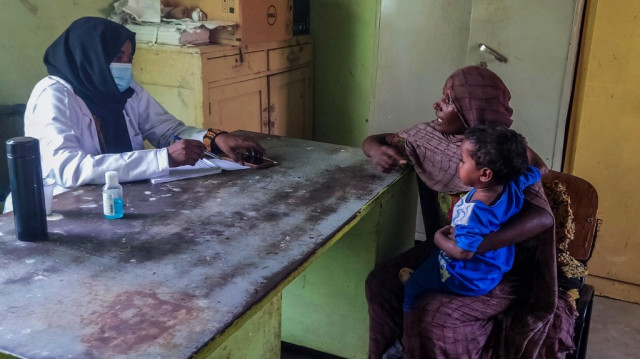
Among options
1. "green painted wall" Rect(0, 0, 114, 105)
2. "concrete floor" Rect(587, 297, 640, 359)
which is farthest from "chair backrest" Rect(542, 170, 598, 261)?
"green painted wall" Rect(0, 0, 114, 105)

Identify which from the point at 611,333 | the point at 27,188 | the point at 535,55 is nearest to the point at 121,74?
the point at 27,188

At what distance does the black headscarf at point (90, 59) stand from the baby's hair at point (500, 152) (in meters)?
1.27

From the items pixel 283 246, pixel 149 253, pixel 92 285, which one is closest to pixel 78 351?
pixel 92 285

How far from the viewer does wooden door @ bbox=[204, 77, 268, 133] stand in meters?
3.25

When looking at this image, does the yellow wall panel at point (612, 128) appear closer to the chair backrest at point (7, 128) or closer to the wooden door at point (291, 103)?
the wooden door at point (291, 103)

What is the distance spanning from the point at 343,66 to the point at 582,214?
2.38 meters

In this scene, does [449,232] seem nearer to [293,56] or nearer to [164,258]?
[164,258]

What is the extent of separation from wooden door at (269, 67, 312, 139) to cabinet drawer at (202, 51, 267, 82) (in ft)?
0.62

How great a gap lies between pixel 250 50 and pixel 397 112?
3.08 feet

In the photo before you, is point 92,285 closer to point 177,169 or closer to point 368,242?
point 177,169

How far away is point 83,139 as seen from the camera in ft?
6.78

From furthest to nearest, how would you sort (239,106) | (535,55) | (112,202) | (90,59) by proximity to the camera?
1. (239,106)
2. (535,55)
3. (90,59)
4. (112,202)

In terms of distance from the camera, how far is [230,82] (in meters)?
3.35

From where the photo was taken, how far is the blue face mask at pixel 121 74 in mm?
2123
